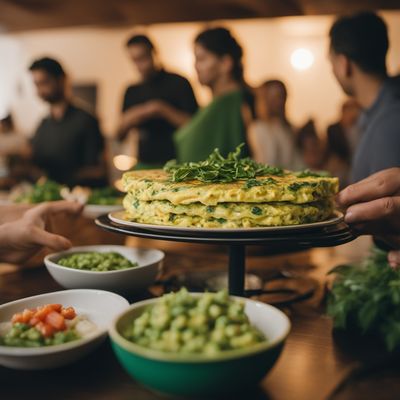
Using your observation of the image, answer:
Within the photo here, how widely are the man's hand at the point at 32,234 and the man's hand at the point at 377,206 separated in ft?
2.39

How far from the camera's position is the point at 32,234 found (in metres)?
1.31

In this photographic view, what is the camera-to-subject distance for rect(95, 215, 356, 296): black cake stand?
1.01 meters

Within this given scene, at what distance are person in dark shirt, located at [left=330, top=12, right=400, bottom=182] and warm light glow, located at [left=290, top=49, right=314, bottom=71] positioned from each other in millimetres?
5072

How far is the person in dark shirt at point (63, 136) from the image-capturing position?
3.49 m

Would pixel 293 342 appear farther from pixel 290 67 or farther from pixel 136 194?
pixel 290 67

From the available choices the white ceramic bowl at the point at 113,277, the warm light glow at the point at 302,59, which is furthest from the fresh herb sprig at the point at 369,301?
the warm light glow at the point at 302,59

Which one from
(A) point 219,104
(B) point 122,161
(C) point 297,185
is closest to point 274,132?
(A) point 219,104

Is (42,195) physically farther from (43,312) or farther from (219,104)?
(43,312)

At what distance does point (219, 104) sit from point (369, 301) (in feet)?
5.52

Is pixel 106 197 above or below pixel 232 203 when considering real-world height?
below

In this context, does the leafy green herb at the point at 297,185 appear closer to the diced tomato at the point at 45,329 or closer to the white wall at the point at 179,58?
the diced tomato at the point at 45,329

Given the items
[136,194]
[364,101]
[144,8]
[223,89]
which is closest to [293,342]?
[136,194]

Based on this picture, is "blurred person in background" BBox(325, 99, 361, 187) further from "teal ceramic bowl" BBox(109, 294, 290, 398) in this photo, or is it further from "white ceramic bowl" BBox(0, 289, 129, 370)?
"teal ceramic bowl" BBox(109, 294, 290, 398)

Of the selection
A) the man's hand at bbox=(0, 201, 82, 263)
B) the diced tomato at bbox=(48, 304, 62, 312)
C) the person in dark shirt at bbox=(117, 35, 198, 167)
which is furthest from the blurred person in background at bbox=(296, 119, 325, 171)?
the diced tomato at bbox=(48, 304, 62, 312)
